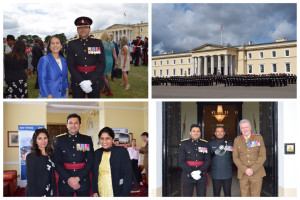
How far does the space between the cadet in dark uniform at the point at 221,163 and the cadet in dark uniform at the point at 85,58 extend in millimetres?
2086

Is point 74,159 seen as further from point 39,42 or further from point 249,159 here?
point 249,159

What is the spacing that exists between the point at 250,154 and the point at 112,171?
2134mm

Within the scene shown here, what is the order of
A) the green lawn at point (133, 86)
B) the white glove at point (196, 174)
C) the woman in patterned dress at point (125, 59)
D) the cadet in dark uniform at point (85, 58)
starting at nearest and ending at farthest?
1. the white glove at point (196, 174)
2. the cadet in dark uniform at point (85, 58)
3. the green lawn at point (133, 86)
4. the woman in patterned dress at point (125, 59)

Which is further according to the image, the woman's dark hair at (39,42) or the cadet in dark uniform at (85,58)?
the woman's dark hair at (39,42)

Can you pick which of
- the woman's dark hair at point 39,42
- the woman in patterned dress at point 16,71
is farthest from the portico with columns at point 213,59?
the woman in patterned dress at point 16,71

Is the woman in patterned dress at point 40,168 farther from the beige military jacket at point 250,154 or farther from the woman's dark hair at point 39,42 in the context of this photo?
the beige military jacket at point 250,154

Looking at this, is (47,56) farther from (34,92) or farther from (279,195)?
(279,195)

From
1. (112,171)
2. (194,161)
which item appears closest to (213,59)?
(194,161)

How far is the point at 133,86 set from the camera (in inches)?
222

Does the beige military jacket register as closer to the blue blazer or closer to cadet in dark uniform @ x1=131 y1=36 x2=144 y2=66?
cadet in dark uniform @ x1=131 y1=36 x2=144 y2=66

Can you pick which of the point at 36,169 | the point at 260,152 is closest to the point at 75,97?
the point at 36,169

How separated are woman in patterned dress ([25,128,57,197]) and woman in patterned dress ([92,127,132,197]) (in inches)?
22.6

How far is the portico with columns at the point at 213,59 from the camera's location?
96.2 ft

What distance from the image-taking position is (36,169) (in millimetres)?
3924
